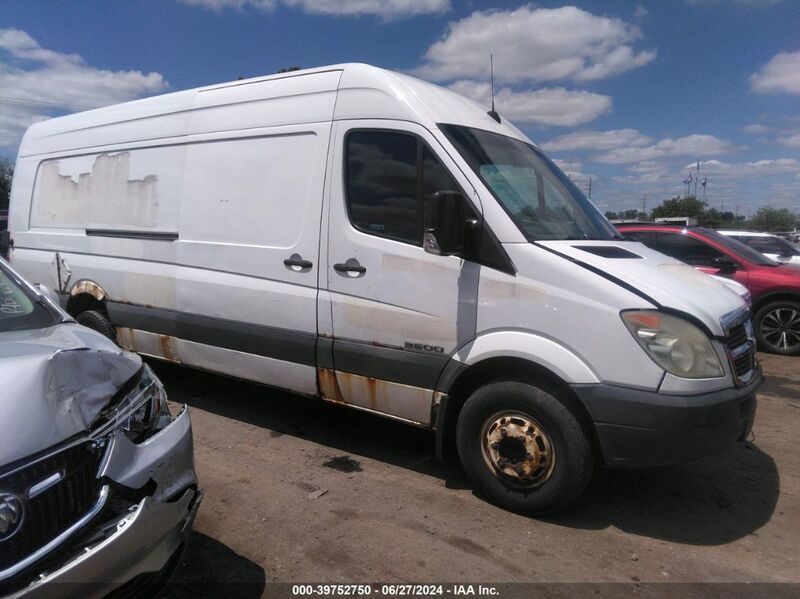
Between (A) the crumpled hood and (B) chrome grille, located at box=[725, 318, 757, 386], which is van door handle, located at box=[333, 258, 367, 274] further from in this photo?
(B) chrome grille, located at box=[725, 318, 757, 386]

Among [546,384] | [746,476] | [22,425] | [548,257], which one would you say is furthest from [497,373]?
[22,425]

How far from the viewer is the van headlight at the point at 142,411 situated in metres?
2.38

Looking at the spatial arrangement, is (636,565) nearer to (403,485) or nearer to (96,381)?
(403,485)

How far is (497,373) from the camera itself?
3744 millimetres

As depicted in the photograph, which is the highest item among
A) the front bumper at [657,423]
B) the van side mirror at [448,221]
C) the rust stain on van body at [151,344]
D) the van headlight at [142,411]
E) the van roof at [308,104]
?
A: the van roof at [308,104]

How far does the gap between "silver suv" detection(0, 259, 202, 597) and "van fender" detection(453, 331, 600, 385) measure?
173 cm

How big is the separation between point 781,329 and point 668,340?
21.5ft

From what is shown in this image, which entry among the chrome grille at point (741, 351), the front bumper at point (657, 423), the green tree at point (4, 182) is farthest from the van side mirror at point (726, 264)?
the green tree at point (4, 182)

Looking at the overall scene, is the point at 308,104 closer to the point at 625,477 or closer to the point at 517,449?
the point at 517,449

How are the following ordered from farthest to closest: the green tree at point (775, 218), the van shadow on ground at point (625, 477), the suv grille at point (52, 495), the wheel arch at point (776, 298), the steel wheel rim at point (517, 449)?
the green tree at point (775, 218)
the wheel arch at point (776, 298)
the van shadow on ground at point (625, 477)
the steel wheel rim at point (517, 449)
the suv grille at point (52, 495)

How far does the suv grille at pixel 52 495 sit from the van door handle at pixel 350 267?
88.2 inches

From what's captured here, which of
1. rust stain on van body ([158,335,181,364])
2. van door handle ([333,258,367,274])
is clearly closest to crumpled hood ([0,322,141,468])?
van door handle ([333,258,367,274])

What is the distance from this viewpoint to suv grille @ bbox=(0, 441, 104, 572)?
183 cm

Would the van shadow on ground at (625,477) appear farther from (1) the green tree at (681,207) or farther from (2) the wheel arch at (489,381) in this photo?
(1) the green tree at (681,207)
